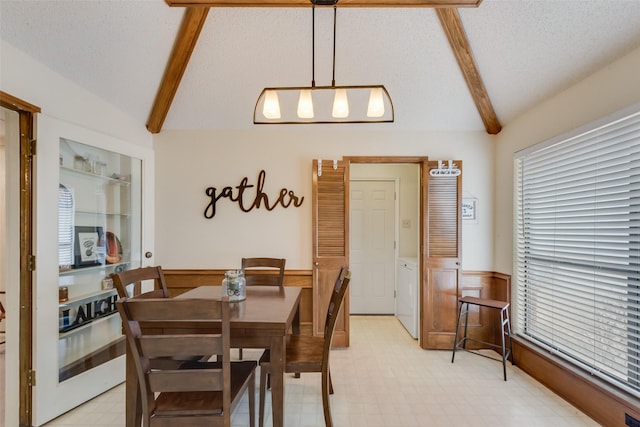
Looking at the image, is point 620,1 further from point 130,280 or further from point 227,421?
point 130,280

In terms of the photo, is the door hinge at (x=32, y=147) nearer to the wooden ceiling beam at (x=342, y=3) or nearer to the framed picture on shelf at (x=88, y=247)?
the framed picture on shelf at (x=88, y=247)

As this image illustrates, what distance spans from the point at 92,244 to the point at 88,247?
5 centimetres

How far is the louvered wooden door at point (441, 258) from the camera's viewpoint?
126 inches

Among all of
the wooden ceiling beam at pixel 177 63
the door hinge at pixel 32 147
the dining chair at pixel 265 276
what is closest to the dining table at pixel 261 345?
the dining chair at pixel 265 276

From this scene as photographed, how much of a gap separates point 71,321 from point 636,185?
12.6 feet

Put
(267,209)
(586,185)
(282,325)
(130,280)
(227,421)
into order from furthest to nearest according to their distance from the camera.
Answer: (267,209), (586,185), (130,280), (282,325), (227,421)

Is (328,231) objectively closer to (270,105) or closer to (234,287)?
(234,287)

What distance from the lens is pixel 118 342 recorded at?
8.80 feet

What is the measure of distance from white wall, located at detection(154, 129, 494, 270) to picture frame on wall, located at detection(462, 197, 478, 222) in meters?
0.06

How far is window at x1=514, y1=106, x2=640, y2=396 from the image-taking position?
1884 millimetres

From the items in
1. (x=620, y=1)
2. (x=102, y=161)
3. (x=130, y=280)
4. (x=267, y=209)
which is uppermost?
(x=620, y=1)

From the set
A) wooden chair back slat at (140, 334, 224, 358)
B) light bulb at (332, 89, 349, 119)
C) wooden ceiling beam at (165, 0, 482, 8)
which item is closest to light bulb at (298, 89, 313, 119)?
light bulb at (332, 89, 349, 119)

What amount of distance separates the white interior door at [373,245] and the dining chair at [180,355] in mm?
3135

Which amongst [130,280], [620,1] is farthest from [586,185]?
[130,280]
